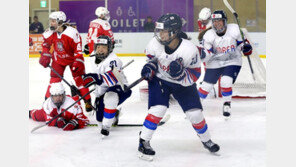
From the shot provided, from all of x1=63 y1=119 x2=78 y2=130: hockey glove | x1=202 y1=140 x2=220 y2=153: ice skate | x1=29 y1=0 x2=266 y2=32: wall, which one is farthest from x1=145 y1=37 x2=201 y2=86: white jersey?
x1=29 y1=0 x2=266 y2=32: wall

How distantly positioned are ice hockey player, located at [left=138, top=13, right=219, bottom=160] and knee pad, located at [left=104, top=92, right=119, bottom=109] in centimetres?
55

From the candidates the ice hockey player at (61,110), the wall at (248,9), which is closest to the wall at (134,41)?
the wall at (248,9)

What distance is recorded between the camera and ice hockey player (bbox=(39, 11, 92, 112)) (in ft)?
12.2

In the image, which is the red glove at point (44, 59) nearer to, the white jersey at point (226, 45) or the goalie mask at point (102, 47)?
the goalie mask at point (102, 47)

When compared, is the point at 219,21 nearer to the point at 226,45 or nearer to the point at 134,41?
the point at 226,45

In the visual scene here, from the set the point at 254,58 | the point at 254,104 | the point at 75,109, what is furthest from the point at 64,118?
the point at 254,58

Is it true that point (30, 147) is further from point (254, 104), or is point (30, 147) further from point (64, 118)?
point (254, 104)

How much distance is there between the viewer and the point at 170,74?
2.35 metres

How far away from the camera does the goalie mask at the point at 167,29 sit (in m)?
2.32

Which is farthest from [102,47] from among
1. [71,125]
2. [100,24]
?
[100,24]

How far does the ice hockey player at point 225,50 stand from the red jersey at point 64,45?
1.11 metres

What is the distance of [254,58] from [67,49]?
85.3 inches

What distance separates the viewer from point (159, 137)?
297 centimetres

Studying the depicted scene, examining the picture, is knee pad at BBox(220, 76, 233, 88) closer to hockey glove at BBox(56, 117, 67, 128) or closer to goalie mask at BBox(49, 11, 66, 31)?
hockey glove at BBox(56, 117, 67, 128)
